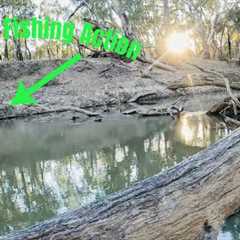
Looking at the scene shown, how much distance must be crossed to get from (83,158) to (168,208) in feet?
18.0

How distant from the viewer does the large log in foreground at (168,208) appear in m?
2.35

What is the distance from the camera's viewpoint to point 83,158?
315 inches

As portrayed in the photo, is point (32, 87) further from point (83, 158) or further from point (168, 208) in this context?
point (168, 208)

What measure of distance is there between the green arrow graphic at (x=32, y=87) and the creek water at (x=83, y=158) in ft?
15.3

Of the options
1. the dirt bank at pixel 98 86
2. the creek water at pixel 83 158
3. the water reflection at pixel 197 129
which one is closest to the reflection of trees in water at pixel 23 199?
the creek water at pixel 83 158

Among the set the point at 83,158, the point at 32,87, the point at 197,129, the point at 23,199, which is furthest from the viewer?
the point at 32,87

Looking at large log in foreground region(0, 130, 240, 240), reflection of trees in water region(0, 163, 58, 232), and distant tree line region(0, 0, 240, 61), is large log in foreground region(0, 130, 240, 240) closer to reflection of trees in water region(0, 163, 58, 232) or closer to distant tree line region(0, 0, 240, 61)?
reflection of trees in water region(0, 163, 58, 232)

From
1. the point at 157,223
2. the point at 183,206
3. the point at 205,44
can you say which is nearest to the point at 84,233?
the point at 157,223

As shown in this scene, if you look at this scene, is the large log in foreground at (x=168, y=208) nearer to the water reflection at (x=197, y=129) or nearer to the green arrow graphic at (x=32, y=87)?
the water reflection at (x=197, y=129)

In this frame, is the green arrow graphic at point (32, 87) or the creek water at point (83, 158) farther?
the green arrow graphic at point (32, 87)

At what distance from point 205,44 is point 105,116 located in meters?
13.7

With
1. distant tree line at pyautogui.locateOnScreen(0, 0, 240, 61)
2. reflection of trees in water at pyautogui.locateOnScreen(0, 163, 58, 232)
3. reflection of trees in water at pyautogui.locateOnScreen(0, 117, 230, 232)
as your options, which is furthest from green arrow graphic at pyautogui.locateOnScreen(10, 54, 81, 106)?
reflection of trees in water at pyautogui.locateOnScreen(0, 163, 58, 232)

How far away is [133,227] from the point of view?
8.02 ft

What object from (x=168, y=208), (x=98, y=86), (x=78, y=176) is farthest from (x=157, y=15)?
(x=168, y=208)
